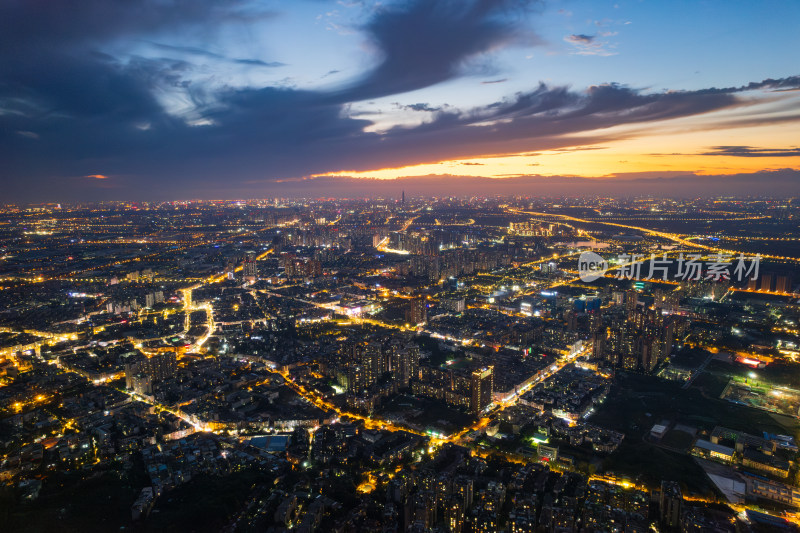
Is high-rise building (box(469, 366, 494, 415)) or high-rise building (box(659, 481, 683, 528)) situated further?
high-rise building (box(469, 366, 494, 415))

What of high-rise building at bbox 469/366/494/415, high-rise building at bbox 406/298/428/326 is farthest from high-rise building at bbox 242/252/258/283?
high-rise building at bbox 469/366/494/415

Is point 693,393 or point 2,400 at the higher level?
point 2,400

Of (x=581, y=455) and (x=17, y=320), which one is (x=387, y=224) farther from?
(x=581, y=455)

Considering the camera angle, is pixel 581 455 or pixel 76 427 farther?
pixel 76 427

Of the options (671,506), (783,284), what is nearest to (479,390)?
(671,506)

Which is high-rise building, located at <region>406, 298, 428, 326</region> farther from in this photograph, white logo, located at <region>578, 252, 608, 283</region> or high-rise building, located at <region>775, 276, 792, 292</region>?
high-rise building, located at <region>775, 276, 792, 292</region>

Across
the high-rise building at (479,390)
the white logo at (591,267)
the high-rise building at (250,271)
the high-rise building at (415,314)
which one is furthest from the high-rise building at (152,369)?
the white logo at (591,267)

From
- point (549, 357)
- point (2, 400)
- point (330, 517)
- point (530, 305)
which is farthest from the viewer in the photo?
point (530, 305)

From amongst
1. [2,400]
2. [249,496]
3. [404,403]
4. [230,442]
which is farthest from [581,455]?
[2,400]

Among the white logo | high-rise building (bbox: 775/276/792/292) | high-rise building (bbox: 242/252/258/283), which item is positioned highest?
high-rise building (bbox: 242/252/258/283)
